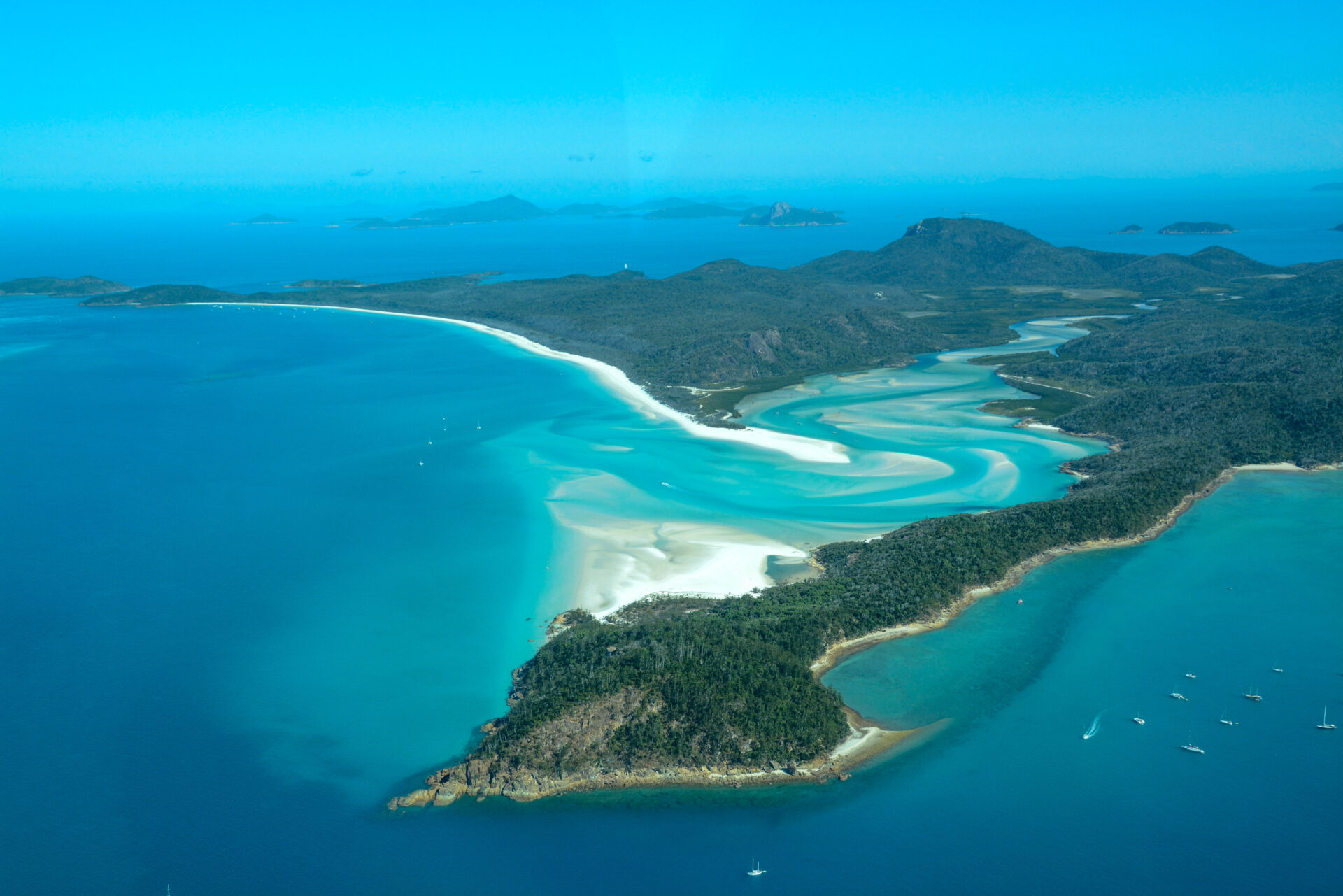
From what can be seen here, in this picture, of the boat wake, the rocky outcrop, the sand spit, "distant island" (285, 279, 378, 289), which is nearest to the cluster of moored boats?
the boat wake

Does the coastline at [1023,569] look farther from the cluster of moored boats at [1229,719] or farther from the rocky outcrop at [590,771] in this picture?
the cluster of moored boats at [1229,719]

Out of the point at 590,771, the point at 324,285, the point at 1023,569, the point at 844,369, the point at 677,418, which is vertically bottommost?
the point at 590,771

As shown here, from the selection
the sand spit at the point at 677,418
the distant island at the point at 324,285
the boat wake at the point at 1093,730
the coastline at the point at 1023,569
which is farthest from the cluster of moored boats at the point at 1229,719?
the distant island at the point at 324,285

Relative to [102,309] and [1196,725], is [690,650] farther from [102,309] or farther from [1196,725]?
[102,309]

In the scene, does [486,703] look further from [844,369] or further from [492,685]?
[844,369]

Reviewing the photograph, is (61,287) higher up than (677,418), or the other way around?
(61,287)

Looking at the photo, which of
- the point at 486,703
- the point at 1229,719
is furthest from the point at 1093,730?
the point at 486,703

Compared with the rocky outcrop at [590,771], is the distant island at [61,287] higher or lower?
higher
